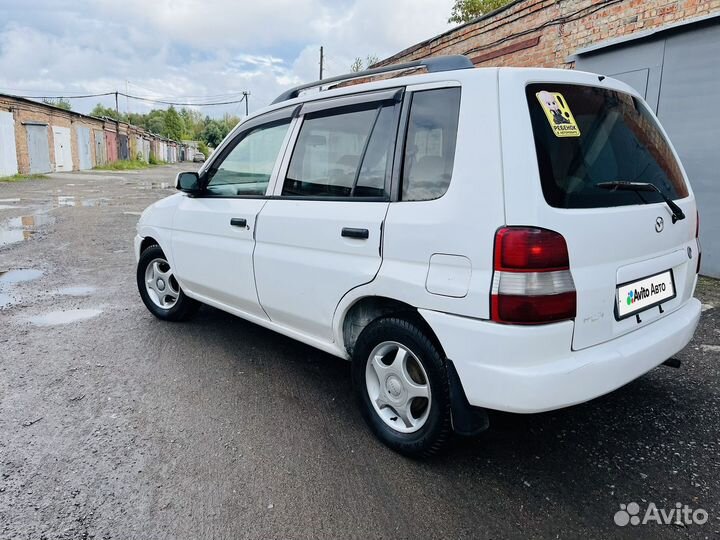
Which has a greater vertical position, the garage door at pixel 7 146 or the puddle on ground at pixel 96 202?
the garage door at pixel 7 146

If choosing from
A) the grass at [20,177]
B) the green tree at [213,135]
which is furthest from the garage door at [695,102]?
the green tree at [213,135]

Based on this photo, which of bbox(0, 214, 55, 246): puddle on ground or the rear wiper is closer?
the rear wiper

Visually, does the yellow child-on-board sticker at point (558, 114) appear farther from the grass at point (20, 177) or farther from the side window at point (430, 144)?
the grass at point (20, 177)

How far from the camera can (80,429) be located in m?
2.93

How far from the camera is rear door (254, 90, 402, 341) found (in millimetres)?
2707

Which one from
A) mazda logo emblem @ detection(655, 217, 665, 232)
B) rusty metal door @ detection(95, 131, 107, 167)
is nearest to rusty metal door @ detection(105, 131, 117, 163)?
rusty metal door @ detection(95, 131, 107, 167)

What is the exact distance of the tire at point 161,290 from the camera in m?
4.62

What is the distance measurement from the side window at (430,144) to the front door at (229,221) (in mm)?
1156

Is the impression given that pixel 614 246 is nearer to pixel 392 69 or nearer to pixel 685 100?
pixel 392 69

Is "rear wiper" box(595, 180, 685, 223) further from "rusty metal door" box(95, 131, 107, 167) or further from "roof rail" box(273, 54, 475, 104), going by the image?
"rusty metal door" box(95, 131, 107, 167)

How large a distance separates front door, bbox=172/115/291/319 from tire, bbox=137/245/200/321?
378mm

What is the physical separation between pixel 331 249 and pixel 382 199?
0.42m

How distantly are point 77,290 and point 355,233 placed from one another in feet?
14.7

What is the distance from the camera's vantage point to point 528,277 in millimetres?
2102
